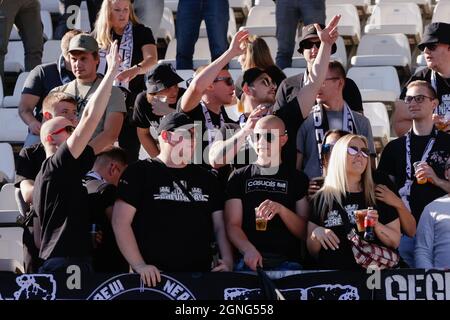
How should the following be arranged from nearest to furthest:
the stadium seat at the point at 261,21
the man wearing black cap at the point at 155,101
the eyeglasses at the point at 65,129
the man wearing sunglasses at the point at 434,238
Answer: the eyeglasses at the point at 65,129
the man wearing sunglasses at the point at 434,238
the man wearing black cap at the point at 155,101
the stadium seat at the point at 261,21

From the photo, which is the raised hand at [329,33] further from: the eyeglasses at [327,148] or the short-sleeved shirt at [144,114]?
the short-sleeved shirt at [144,114]

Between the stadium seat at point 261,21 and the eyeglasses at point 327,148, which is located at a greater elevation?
the stadium seat at point 261,21

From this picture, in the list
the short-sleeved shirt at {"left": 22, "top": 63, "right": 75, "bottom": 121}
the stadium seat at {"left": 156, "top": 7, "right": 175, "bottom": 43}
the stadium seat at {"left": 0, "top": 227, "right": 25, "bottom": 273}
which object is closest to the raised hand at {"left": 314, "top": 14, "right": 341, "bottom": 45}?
the short-sleeved shirt at {"left": 22, "top": 63, "right": 75, "bottom": 121}

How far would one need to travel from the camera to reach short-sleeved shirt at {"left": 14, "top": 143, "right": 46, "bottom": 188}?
8.55 metres

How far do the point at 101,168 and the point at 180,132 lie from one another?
831 mm

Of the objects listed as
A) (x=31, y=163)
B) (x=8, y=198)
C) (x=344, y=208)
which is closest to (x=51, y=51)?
(x=8, y=198)

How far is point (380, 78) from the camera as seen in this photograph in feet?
36.9

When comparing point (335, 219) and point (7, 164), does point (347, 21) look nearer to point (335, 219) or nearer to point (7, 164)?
point (7, 164)

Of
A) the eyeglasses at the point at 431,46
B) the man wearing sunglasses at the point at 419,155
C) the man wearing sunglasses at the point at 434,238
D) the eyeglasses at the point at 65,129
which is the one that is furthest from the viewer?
the eyeglasses at the point at 431,46

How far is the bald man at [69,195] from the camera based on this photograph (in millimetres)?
7598

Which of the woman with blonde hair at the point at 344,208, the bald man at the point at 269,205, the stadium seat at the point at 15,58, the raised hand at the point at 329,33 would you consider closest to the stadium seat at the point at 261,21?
the stadium seat at the point at 15,58

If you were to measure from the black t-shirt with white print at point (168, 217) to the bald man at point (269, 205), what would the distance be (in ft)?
0.64
